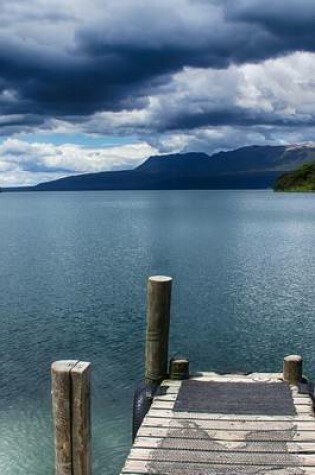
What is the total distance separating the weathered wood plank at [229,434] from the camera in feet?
34.8

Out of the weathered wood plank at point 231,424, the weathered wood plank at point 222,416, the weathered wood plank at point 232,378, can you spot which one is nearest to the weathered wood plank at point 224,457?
the weathered wood plank at point 231,424

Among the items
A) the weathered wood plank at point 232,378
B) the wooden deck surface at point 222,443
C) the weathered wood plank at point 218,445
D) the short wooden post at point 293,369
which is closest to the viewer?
the wooden deck surface at point 222,443

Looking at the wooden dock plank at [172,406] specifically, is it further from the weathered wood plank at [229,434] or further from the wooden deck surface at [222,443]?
the weathered wood plank at [229,434]

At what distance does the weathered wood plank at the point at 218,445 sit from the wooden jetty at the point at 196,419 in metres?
0.02

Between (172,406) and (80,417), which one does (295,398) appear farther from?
(80,417)

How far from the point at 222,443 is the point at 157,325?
3811 mm

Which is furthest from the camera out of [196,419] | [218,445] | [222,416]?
[222,416]

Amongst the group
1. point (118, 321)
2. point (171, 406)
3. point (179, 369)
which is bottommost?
point (118, 321)

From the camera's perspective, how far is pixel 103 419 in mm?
16047

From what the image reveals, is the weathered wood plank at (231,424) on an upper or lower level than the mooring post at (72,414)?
lower

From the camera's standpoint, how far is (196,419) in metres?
11.5

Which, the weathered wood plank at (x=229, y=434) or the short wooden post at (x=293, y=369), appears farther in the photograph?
the short wooden post at (x=293, y=369)

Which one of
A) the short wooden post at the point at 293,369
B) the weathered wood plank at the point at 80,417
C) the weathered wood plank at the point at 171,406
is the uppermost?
the weathered wood plank at the point at 80,417

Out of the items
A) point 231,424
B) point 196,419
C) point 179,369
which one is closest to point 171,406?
point 196,419
